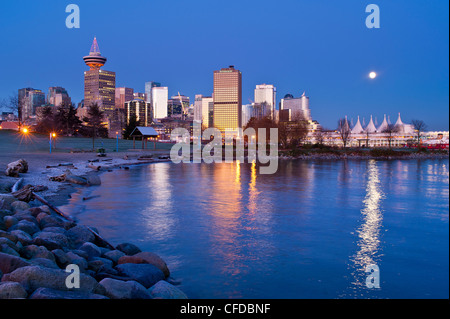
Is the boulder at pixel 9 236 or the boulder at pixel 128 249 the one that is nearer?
the boulder at pixel 9 236

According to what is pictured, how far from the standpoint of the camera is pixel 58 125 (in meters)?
72.1

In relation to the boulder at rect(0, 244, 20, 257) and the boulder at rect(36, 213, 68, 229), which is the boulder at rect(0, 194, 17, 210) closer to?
the boulder at rect(36, 213, 68, 229)

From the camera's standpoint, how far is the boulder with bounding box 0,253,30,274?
18.9 ft

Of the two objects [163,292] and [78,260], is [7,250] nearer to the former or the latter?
[78,260]

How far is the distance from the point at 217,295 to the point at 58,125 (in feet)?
240

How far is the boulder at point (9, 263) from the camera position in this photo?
5.75 metres

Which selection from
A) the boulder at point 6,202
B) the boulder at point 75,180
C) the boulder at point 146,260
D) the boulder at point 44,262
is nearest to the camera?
the boulder at point 44,262

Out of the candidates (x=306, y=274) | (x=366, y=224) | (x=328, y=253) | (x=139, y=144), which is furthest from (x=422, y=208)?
(x=139, y=144)

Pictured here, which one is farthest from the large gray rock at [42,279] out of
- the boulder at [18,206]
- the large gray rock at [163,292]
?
the boulder at [18,206]

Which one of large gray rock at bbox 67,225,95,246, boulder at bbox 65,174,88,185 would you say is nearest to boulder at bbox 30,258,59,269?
large gray rock at bbox 67,225,95,246

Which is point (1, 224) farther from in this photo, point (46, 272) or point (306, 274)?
point (306, 274)

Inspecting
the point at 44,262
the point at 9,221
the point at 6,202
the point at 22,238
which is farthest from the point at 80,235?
the point at 6,202

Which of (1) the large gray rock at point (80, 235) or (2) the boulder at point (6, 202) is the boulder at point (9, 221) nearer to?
(1) the large gray rock at point (80, 235)

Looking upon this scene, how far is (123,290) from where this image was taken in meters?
5.80
